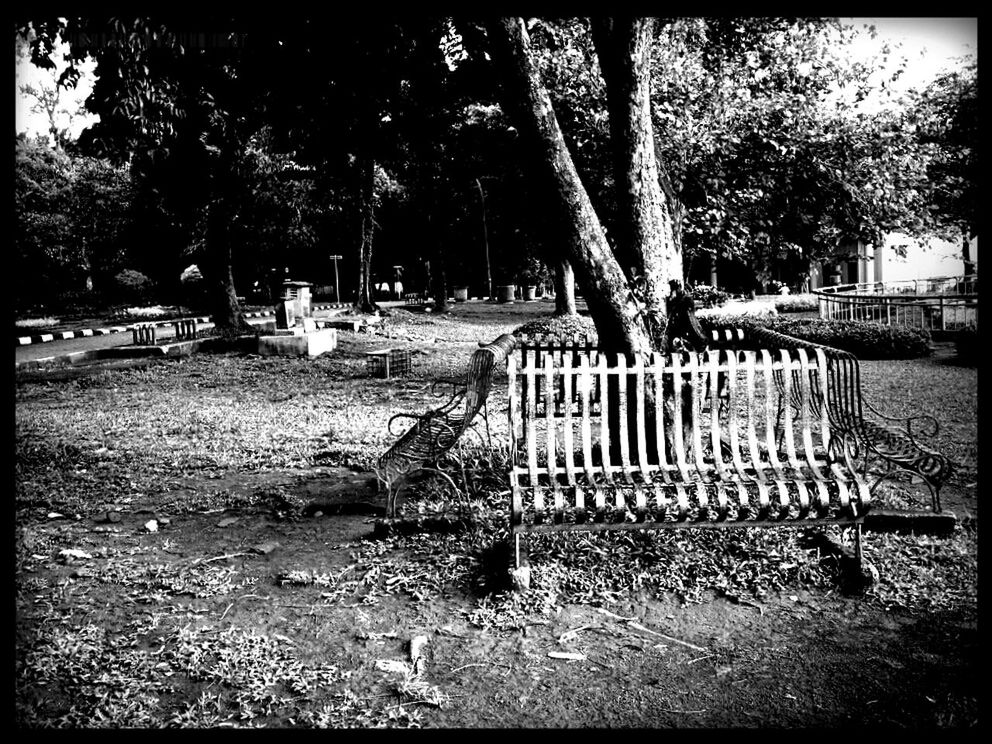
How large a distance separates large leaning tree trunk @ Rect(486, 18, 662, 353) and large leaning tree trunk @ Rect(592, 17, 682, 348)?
0.98 ft

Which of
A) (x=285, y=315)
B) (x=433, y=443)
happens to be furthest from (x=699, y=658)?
(x=285, y=315)

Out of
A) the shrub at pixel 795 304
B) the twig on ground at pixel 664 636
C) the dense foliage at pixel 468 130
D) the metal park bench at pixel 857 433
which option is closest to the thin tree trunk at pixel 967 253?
the dense foliage at pixel 468 130

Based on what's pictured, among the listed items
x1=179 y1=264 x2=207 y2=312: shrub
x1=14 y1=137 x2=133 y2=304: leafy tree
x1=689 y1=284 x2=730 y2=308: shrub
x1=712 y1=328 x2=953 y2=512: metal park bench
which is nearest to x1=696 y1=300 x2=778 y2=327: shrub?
x1=689 y1=284 x2=730 y2=308: shrub

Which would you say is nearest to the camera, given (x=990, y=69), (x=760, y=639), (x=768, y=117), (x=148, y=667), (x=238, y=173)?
(x=990, y=69)

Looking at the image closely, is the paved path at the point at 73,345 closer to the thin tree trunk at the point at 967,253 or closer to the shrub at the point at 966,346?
the shrub at the point at 966,346

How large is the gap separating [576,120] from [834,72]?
5739 millimetres

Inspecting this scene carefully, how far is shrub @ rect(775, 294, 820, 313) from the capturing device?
93.9 ft

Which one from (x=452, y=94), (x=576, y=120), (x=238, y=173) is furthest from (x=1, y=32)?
(x=238, y=173)

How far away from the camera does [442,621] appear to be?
4.05 m

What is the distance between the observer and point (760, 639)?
3816 millimetres

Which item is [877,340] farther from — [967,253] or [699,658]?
[967,253]

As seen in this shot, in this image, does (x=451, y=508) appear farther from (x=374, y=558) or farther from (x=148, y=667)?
(x=148, y=667)

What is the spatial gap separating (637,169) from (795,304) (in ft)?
81.7

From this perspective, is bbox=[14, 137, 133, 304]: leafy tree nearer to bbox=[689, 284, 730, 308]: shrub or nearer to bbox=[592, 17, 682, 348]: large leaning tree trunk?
bbox=[689, 284, 730, 308]: shrub
